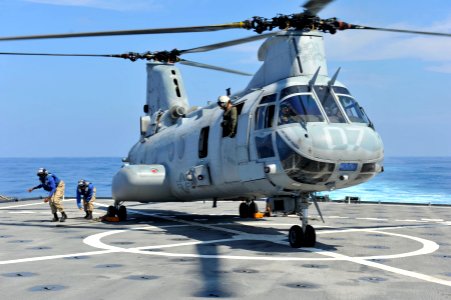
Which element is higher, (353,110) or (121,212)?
(353,110)

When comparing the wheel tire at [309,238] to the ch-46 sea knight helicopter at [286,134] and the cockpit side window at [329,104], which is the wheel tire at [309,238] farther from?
the cockpit side window at [329,104]

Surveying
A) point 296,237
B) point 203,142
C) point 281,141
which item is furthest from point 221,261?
point 203,142

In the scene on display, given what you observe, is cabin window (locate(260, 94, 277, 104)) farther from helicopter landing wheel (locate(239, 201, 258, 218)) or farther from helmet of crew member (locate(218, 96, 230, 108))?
helicopter landing wheel (locate(239, 201, 258, 218))

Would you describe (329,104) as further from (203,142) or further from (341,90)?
(203,142)

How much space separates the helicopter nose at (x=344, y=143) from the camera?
34.9 ft

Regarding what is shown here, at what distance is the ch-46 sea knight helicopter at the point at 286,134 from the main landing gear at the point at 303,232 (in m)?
0.02

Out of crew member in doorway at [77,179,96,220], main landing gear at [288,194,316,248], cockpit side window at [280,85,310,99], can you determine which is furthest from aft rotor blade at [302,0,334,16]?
crew member in doorway at [77,179,96,220]

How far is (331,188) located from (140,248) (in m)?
4.27

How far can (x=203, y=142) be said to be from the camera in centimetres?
1546

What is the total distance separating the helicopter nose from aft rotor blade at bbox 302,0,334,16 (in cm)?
244

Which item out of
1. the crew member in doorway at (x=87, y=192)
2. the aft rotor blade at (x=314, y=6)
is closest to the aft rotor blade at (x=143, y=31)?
the aft rotor blade at (x=314, y=6)

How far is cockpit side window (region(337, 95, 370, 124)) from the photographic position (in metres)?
11.6

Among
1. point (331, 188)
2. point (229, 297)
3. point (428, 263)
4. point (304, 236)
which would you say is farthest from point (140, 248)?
point (428, 263)

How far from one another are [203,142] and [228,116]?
Answer: 7.10ft
